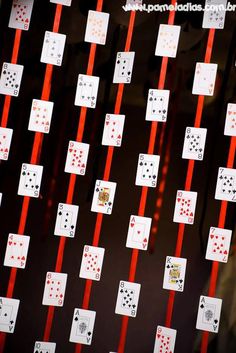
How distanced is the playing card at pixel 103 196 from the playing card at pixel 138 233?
198 millimetres

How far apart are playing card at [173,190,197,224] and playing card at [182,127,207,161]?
26 cm

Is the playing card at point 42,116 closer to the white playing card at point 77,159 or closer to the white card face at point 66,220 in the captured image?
the white playing card at point 77,159

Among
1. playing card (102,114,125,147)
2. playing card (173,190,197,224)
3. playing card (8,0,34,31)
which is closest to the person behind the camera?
playing card (173,190,197,224)

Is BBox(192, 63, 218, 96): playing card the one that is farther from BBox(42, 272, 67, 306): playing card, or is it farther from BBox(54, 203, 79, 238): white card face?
BBox(42, 272, 67, 306): playing card

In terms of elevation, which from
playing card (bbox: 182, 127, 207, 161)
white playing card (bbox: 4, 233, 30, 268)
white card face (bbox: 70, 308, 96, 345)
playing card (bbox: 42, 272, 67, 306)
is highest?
playing card (bbox: 182, 127, 207, 161)

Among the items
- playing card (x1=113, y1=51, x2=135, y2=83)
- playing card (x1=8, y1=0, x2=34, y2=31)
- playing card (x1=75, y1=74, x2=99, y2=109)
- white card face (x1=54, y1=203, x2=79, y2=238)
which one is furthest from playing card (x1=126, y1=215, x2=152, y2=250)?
playing card (x1=8, y1=0, x2=34, y2=31)

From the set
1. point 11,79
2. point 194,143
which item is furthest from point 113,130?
point 11,79

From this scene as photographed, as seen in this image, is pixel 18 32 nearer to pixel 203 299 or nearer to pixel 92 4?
pixel 92 4

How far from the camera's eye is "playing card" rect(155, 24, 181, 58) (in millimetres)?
3332

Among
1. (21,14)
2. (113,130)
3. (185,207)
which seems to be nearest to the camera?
(185,207)

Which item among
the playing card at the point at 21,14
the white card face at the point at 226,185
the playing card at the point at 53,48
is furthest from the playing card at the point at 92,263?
the playing card at the point at 21,14

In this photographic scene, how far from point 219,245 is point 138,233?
0.56 m

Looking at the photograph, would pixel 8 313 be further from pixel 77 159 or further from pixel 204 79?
pixel 204 79

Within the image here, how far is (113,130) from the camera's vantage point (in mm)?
3324
